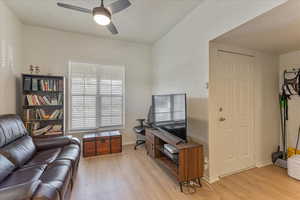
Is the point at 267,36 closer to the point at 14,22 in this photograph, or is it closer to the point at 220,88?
the point at 220,88

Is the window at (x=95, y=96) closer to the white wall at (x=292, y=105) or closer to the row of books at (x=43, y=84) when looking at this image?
the row of books at (x=43, y=84)

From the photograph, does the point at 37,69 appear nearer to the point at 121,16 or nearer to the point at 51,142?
the point at 51,142

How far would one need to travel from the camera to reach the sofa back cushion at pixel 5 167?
4.60ft

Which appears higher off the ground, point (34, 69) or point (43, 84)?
point (34, 69)

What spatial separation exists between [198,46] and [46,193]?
103 inches

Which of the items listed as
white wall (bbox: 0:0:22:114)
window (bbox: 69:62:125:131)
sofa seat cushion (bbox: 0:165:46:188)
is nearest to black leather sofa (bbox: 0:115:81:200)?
sofa seat cushion (bbox: 0:165:46:188)

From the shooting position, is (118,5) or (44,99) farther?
(44,99)

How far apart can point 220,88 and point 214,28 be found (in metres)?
0.92

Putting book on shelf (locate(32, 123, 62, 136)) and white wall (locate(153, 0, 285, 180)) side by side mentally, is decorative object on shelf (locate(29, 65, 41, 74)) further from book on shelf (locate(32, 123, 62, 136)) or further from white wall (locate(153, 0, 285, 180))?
white wall (locate(153, 0, 285, 180))

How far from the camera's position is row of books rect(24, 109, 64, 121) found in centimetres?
280

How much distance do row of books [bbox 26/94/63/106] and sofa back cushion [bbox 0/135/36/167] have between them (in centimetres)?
99

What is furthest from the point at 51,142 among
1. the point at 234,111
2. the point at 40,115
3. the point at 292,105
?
the point at 292,105

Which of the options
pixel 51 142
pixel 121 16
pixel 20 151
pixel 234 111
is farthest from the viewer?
pixel 121 16

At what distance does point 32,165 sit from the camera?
5.65ft
